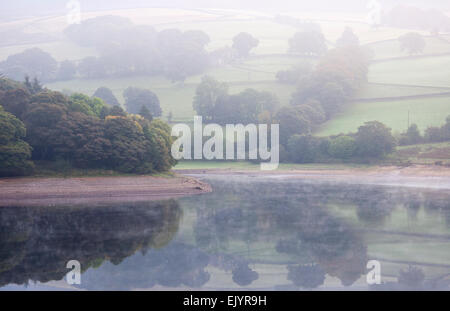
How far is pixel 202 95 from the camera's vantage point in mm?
107500

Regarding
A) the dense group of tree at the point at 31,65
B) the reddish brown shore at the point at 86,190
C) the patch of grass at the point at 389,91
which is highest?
the dense group of tree at the point at 31,65

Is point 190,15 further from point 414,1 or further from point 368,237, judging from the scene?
→ point 368,237

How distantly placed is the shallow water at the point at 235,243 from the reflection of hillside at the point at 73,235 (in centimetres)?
6

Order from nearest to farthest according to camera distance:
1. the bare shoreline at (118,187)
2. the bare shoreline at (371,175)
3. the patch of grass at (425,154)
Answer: the bare shoreline at (118,187)
the bare shoreline at (371,175)
the patch of grass at (425,154)

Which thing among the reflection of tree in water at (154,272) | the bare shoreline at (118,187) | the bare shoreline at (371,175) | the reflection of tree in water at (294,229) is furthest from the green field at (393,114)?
the reflection of tree in water at (154,272)

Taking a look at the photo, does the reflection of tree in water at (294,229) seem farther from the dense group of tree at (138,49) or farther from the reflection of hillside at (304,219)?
the dense group of tree at (138,49)

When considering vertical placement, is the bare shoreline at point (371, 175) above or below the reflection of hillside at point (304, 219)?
above

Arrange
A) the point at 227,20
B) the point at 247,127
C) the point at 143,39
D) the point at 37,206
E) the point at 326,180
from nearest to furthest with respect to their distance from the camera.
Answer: the point at 37,206 → the point at 326,180 → the point at 247,127 → the point at 143,39 → the point at 227,20

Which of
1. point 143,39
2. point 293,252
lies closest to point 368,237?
point 293,252

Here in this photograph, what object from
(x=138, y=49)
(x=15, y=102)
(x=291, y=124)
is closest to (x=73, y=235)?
(x=15, y=102)

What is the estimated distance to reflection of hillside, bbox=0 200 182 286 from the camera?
28188 mm

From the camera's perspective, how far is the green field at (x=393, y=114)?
283ft

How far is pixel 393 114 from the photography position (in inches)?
3605
